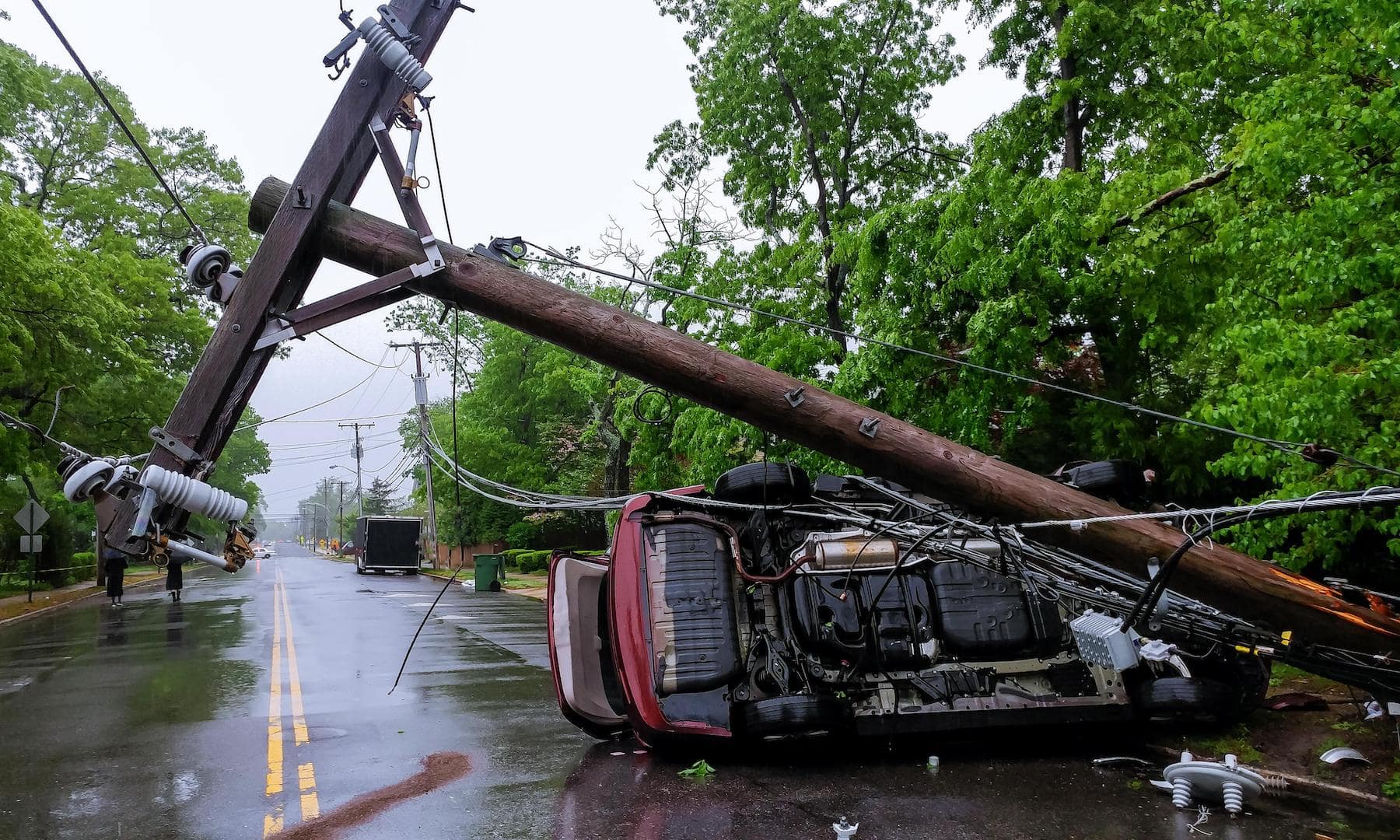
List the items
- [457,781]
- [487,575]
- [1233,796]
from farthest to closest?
1. [487,575]
2. [457,781]
3. [1233,796]

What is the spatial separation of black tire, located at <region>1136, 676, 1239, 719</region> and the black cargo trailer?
40150 millimetres

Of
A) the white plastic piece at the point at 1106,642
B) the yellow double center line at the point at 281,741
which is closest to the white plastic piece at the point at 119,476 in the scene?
the yellow double center line at the point at 281,741

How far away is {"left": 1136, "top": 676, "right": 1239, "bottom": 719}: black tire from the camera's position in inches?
272

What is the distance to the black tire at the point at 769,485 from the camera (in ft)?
25.1

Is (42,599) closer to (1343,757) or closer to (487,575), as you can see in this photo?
(487,575)

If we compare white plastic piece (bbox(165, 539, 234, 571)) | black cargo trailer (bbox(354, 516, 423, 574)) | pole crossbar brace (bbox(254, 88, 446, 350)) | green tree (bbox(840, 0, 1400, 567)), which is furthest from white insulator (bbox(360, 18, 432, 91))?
black cargo trailer (bbox(354, 516, 423, 574))

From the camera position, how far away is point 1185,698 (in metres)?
6.90

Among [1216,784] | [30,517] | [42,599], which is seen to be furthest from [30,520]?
[1216,784]

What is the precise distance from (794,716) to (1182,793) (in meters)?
2.47

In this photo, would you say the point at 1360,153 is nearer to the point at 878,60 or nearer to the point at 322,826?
the point at 322,826

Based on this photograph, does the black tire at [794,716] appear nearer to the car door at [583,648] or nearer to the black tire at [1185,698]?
the car door at [583,648]

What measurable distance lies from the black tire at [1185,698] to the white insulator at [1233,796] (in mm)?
1111

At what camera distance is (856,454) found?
609 cm

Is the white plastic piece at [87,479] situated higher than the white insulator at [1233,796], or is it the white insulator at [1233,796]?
the white plastic piece at [87,479]
